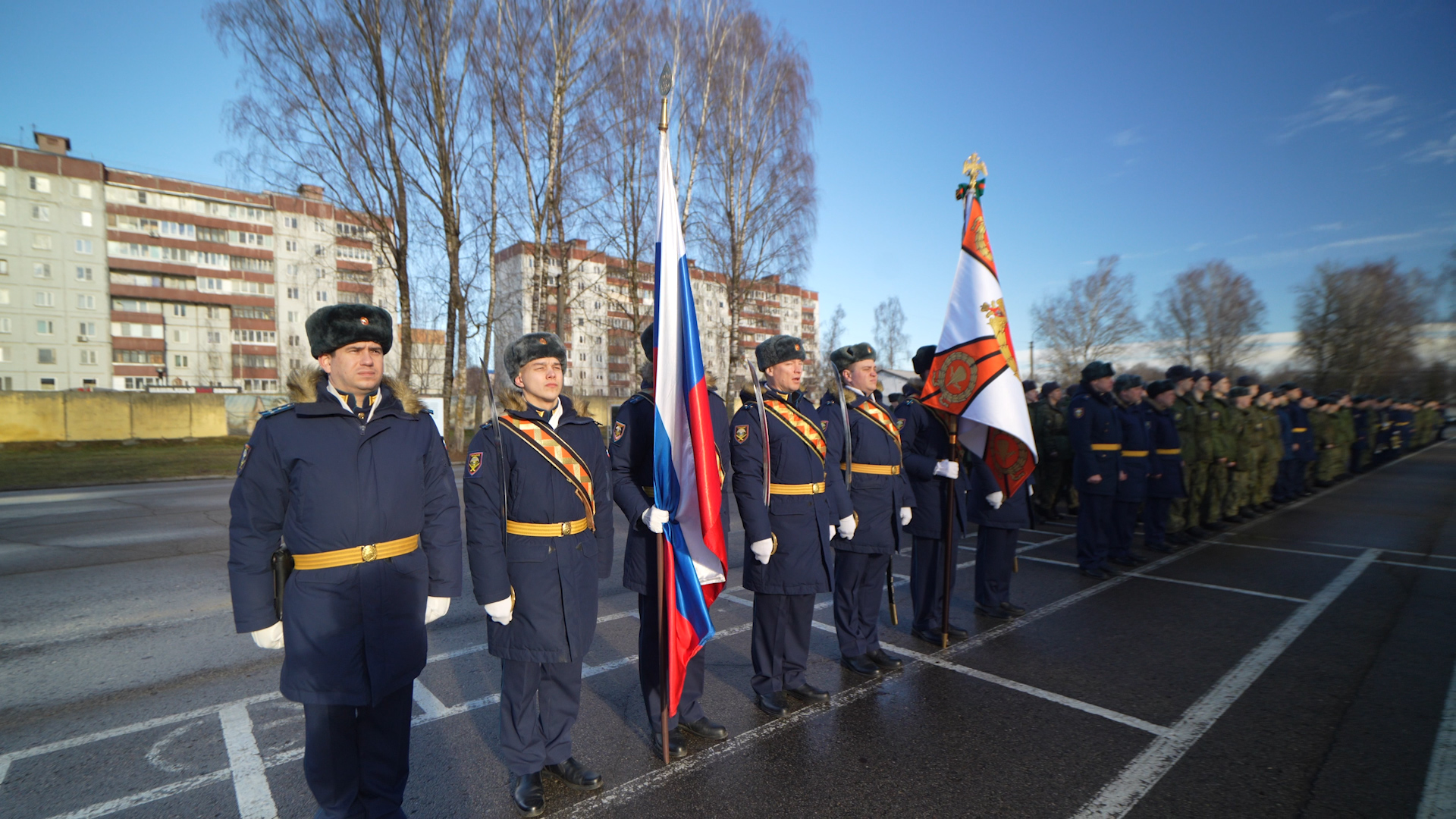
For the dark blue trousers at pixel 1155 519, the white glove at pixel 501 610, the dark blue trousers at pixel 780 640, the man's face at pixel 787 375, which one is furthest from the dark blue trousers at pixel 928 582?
the dark blue trousers at pixel 1155 519

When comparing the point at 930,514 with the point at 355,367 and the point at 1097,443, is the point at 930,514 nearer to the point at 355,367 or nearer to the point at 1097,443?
the point at 1097,443

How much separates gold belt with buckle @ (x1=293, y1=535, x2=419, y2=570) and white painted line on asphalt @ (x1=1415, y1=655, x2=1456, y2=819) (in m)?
4.19

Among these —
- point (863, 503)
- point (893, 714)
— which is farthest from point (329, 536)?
point (863, 503)

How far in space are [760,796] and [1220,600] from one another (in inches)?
205

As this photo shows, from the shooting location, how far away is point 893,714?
3.82 m

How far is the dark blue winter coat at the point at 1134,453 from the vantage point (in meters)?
7.36

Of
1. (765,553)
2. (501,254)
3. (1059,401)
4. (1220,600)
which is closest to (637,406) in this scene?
(765,553)

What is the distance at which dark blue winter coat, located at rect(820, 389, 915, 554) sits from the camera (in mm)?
4488

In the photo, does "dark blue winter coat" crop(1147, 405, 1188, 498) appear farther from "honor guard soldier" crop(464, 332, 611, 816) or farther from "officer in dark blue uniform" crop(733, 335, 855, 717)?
"honor guard soldier" crop(464, 332, 611, 816)

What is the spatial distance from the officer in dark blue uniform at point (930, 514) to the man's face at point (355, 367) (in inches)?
151

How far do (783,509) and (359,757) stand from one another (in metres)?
2.33

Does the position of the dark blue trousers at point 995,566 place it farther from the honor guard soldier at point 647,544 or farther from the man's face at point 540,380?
the man's face at point 540,380

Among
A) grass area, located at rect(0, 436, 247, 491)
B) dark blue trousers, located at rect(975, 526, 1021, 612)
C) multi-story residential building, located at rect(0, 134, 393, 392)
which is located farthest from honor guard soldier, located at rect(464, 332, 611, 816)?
multi-story residential building, located at rect(0, 134, 393, 392)

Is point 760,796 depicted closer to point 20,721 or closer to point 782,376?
point 782,376
